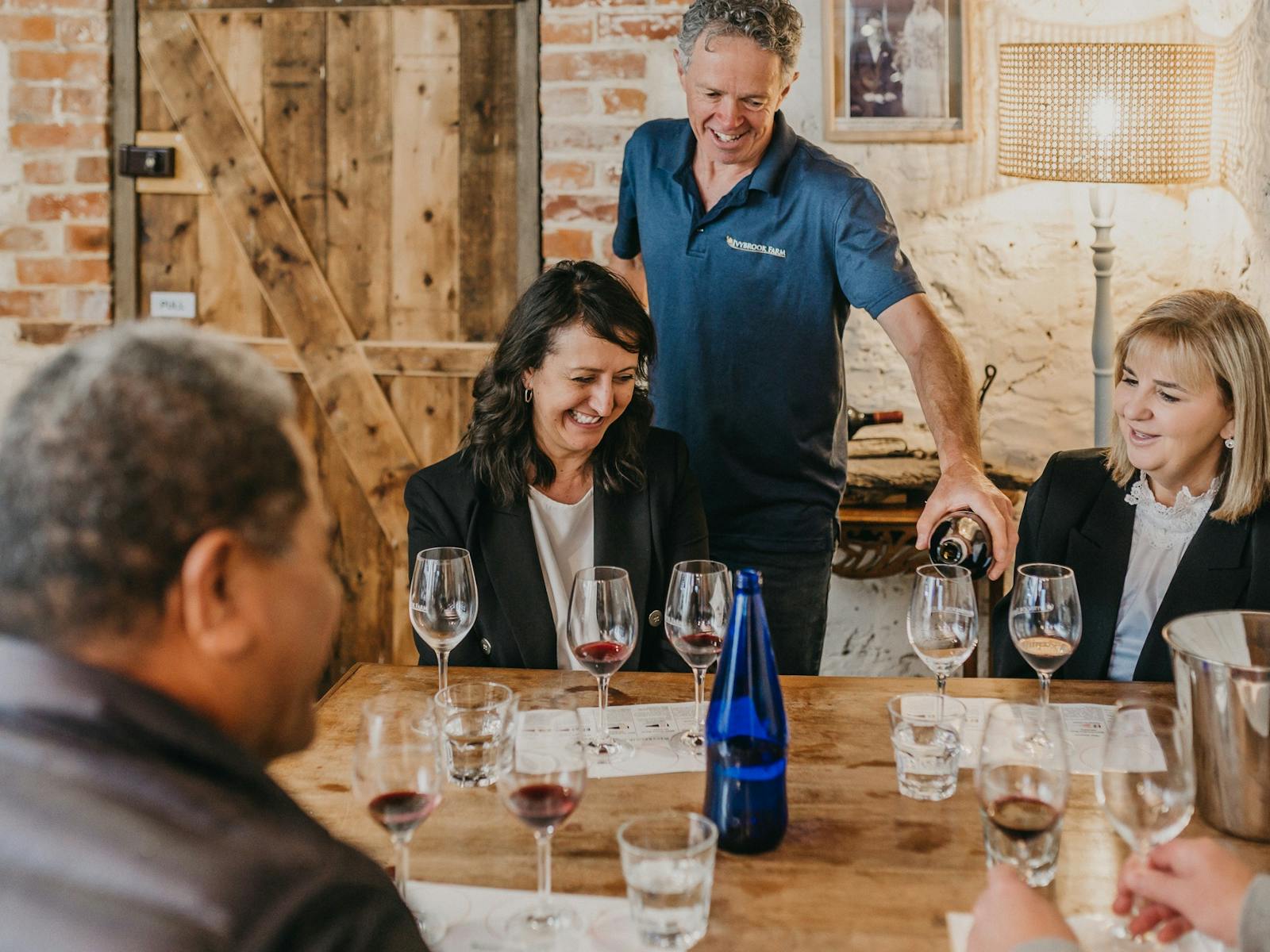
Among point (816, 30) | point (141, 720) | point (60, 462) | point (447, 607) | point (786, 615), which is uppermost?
point (816, 30)

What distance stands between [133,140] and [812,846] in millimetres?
2966

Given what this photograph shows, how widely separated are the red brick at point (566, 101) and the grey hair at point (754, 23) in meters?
0.83

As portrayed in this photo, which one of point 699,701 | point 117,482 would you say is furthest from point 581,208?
point 117,482

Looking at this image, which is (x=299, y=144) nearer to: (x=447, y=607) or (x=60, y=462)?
(x=447, y=607)

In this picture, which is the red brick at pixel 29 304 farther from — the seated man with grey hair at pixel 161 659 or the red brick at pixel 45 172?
the seated man with grey hair at pixel 161 659

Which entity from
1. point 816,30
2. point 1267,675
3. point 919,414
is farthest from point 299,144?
point 1267,675

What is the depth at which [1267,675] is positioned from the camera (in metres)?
1.36

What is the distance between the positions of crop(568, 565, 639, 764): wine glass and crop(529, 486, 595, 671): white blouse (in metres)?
0.49

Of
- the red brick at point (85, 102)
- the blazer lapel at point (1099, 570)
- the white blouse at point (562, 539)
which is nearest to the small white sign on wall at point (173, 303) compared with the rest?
the red brick at point (85, 102)

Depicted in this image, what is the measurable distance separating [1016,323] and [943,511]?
5.37ft

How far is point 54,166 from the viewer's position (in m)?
3.58

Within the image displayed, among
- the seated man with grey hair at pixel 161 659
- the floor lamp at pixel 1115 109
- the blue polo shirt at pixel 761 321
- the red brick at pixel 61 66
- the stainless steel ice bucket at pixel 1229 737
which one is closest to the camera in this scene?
the seated man with grey hair at pixel 161 659

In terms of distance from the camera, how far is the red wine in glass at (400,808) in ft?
4.07

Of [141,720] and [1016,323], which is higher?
[1016,323]
